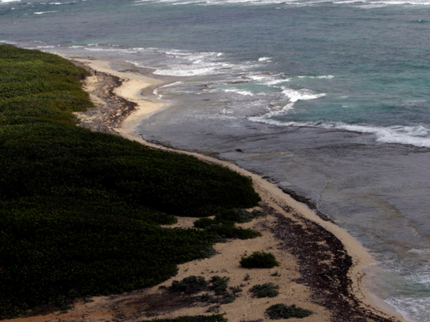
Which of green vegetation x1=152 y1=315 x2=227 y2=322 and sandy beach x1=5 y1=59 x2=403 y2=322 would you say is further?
sandy beach x1=5 y1=59 x2=403 y2=322

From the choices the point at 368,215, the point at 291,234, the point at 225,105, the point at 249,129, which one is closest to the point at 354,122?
the point at 249,129

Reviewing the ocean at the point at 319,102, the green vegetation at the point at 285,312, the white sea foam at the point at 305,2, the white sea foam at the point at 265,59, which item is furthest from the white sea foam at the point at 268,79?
the white sea foam at the point at 305,2

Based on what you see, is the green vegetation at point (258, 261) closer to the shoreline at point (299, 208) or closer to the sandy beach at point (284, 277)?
the sandy beach at point (284, 277)

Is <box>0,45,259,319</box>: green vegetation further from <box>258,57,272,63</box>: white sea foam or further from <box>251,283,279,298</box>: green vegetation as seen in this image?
<box>258,57,272,63</box>: white sea foam

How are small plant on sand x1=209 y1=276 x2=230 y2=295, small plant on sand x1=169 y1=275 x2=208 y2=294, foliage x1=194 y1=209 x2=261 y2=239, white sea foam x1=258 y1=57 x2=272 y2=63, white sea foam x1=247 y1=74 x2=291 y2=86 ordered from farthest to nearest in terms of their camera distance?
1. white sea foam x1=258 y1=57 x2=272 y2=63
2. white sea foam x1=247 y1=74 x2=291 y2=86
3. foliage x1=194 y1=209 x2=261 y2=239
4. small plant on sand x1=169 y1=275 x2=208 y2=294
5. small plant on sand x1=209 y1=276 x2=230 y2=295

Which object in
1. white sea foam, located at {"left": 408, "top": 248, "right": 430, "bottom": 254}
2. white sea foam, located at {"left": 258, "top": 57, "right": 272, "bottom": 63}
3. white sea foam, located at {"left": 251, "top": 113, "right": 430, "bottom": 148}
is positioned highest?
white sea foam, located at {"left": 258, "top": 57, "right": 272, "bottom": 63}

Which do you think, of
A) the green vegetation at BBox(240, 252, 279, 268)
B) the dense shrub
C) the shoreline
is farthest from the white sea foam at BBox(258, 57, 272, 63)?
the green vegetation at BBox(240, 252, 279, 268)

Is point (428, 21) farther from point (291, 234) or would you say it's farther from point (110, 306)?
point (110, 306)
